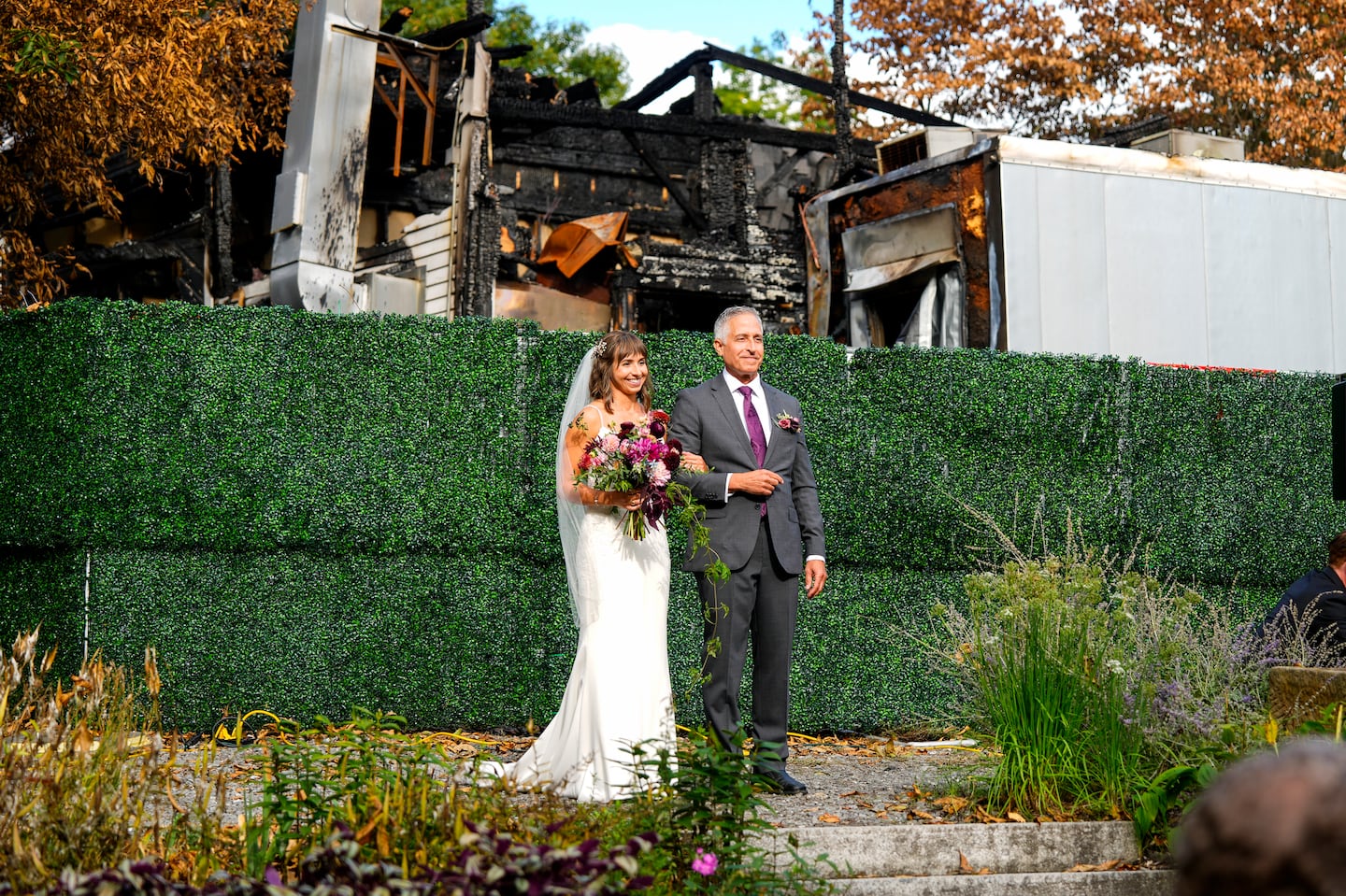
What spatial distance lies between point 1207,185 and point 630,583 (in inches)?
398

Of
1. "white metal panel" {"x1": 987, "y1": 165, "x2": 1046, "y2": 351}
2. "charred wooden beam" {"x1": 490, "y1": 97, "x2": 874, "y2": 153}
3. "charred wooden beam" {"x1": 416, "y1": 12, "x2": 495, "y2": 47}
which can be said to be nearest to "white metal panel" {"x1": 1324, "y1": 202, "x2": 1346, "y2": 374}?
"white metal panel" {"x1": 987, "y1": 165, "x2": 1046, "y2": 351}

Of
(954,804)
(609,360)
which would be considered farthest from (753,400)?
(954,804)

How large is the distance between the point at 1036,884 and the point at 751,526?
2.05 m

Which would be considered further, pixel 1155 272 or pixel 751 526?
pixel 1155 272

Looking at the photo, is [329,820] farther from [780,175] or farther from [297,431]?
[780,175]

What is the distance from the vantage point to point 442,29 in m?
16.8

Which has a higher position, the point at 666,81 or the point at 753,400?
the point at 666,81

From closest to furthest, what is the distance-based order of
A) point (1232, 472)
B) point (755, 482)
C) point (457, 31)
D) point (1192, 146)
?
1. point (755, 482)
2. point (1232, 472)
3. point (1192, 146)
4. point (457, 31)

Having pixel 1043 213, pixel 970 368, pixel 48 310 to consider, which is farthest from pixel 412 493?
pixel 1043 213

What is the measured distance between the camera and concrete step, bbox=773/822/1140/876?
5.53 metres

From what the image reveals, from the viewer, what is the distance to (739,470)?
22.1ft

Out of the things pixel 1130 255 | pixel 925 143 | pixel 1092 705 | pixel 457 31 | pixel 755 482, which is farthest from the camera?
pixel 457 31

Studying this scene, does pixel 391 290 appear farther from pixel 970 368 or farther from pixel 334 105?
pixel 970 368

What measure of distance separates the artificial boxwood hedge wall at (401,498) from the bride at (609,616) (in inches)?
90.4
